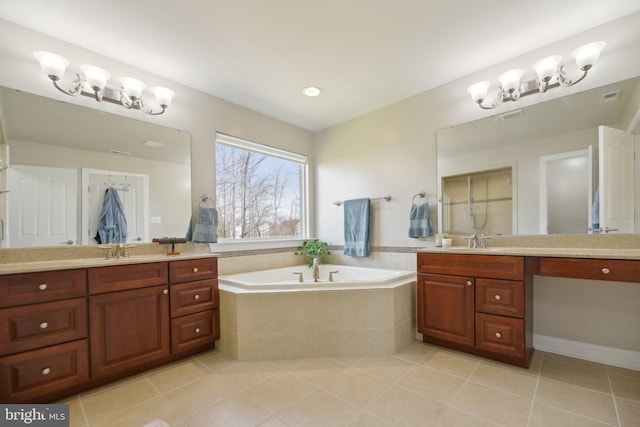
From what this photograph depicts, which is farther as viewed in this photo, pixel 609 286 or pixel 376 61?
pixel 376 61

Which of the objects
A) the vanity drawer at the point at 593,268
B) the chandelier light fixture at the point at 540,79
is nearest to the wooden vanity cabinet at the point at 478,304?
the vanity drawer at the point at 593,268

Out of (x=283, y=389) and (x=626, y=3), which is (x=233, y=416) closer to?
(x=283, y=389)

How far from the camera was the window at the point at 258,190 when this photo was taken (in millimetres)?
3064

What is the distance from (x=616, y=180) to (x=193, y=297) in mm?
3238

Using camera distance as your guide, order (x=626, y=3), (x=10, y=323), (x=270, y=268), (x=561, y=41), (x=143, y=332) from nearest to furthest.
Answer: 1. (x=10, y=323)
2. (x=626, y=3)
3. (x=143, y=332)
4. (x=561, y=41)
5. (x=270, y=268)

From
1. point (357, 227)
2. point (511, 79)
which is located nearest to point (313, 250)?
point (357, 227)

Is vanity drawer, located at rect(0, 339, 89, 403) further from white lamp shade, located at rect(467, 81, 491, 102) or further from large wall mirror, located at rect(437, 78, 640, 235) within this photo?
white lamp shade, located at rect(467, 81, 491, 102)

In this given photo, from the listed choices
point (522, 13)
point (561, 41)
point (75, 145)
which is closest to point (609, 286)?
point (561, 41)

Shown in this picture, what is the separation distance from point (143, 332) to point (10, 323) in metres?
0.67

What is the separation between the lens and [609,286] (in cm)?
198

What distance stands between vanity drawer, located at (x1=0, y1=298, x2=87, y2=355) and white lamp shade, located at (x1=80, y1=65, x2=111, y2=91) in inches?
59.4

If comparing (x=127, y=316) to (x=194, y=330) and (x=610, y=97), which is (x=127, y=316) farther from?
(x=610, y=97)

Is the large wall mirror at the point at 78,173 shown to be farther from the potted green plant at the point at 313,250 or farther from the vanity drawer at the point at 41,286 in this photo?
the potted green plant at the point at 313,250

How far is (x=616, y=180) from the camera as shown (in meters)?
1.93
